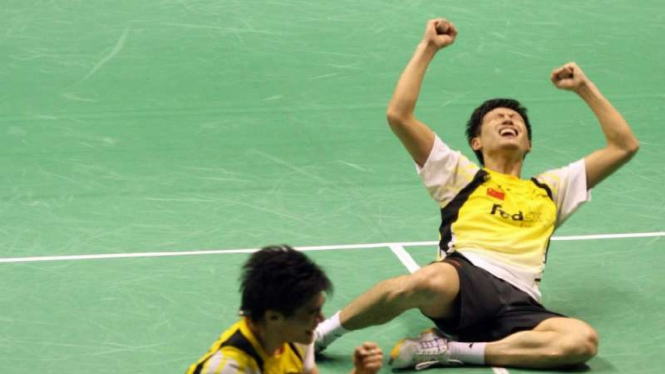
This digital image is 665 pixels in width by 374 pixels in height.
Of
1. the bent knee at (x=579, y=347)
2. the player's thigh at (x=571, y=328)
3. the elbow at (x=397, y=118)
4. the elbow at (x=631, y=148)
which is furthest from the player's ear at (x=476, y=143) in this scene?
the bent knee at (x=579, y=347)

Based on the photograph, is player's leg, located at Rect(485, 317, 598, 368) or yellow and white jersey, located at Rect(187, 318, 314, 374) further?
player's leg, located at Rect(485, 317, 598, 368)

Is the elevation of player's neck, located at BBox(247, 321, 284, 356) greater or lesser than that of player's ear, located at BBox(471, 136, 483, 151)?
lesser

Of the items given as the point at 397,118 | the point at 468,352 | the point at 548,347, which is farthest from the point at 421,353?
the point at 397,118

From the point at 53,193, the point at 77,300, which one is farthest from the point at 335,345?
the point at 53,193

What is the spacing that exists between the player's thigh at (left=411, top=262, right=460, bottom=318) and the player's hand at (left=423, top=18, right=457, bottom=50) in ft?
3.65

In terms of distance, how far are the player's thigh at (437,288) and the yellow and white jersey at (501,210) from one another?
245 mm

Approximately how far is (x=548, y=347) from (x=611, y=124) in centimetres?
128

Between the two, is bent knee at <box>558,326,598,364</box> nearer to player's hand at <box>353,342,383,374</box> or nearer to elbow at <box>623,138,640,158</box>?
elbow at <box>623,138,640,158</box>

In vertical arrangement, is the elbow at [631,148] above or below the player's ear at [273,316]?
above

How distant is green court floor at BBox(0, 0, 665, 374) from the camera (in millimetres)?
6746

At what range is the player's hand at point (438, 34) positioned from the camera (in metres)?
6.73

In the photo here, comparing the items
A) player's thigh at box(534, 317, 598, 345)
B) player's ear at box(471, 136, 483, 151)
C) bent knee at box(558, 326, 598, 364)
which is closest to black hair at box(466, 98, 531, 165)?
player's ear at box(471, 136, 483, 151)

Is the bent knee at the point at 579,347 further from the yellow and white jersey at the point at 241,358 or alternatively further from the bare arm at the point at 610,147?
the yellow and white jersey at the point at 241,358

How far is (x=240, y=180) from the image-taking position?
8672 millimetres
